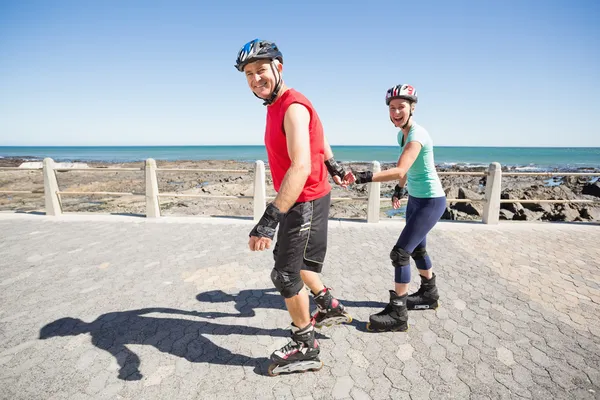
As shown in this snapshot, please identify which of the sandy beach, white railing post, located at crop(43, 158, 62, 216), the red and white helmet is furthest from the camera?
the sandy beach

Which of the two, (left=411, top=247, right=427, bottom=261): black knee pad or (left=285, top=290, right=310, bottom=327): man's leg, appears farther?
(left=411, top=247, right=427, bottom=261): black knee pad

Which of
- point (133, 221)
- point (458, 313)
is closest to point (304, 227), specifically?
point (458, 313)

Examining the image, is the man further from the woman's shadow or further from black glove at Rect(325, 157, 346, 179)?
the woman's shadow

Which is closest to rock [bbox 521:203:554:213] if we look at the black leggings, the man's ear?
the black leggings

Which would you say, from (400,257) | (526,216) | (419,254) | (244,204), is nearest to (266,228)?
(400,257)

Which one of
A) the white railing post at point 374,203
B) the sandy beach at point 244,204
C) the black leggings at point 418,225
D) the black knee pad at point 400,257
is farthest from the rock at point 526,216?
the black knee pad at point 400,257

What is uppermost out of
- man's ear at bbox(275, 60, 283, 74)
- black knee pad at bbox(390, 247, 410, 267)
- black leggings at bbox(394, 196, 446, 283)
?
man's ear at bbox(275, 60, 283, 74)

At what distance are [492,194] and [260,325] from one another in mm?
6125

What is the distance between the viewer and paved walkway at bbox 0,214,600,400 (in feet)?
7.52

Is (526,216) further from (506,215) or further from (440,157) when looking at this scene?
(440,157)

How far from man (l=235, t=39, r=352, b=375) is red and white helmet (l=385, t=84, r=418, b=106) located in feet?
3.01

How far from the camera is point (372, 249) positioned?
5324 mm

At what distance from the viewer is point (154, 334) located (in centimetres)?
293

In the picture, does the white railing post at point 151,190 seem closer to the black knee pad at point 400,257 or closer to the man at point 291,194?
the man at point 291,194
